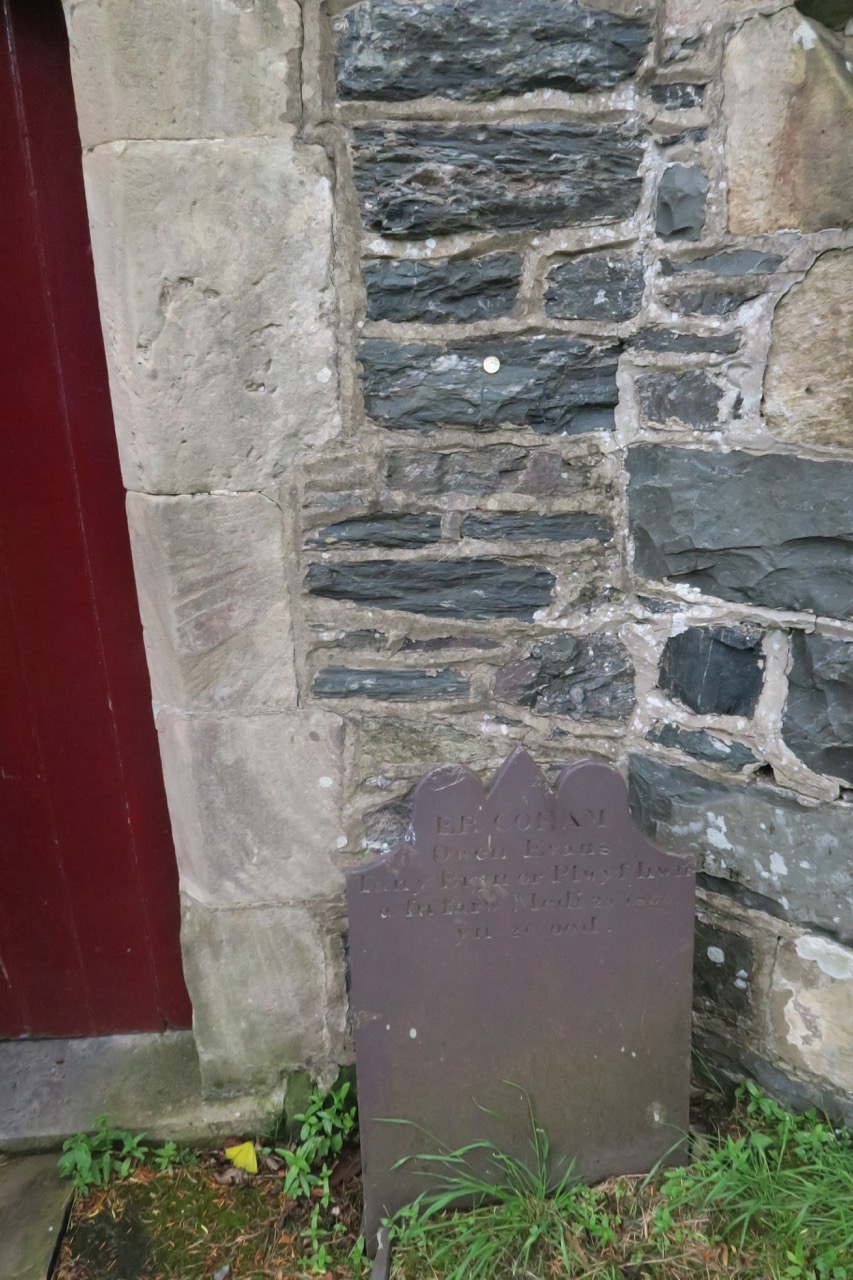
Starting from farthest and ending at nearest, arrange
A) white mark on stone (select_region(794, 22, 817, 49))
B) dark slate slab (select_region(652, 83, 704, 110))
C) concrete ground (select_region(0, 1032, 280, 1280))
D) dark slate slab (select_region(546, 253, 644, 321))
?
1. concrete ground (select_region(0, 1032, 280, 1280))
2. dark slate slab (select_region(546, 253, 644, 321))
3. dark slate slab (select_region(652, 83, 704, 110))
4. white mark on stone (select_region(794, 22, 817, 49))

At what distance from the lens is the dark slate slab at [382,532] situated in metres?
1.81

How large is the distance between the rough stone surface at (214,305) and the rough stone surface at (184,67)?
0.12 ft

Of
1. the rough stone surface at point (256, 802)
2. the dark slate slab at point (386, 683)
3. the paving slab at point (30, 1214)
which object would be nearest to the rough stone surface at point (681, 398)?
the dark slate slab at point (386, 683)

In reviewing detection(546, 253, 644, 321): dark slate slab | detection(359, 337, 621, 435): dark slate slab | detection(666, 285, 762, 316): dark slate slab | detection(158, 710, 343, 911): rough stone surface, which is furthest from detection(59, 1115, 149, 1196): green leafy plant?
detection(666, 285, 762, 316): dark slate slab

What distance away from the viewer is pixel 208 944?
2027 millimetres

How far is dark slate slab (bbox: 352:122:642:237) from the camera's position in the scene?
5.36 feet

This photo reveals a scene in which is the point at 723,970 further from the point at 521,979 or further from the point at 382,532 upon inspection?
the point at 382,532

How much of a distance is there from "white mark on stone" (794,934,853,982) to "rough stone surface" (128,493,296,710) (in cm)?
117

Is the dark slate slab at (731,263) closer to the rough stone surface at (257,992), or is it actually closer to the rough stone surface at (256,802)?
the rough stone surface at (256,802)

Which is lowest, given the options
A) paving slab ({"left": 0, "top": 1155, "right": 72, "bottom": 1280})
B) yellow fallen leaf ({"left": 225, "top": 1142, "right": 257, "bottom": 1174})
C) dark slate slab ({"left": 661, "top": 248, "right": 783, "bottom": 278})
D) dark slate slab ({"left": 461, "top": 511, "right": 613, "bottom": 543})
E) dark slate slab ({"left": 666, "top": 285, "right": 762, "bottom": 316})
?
paving slab ({"left": 0, "top": 1155, "right": 72, "bottom": 1280})

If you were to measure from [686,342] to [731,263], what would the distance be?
155 mm

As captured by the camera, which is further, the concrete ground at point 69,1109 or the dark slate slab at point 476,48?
the concrete ground at point 69,1109

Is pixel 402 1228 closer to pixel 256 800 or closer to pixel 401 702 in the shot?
pixel 256 800

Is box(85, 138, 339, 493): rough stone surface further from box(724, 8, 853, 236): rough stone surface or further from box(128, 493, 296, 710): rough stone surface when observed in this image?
box(724, 8, 853, 236): rough stone surface
